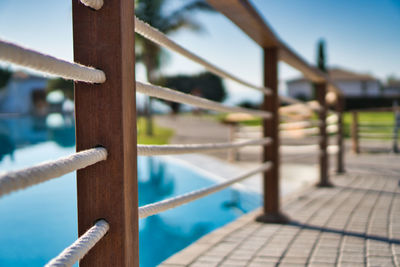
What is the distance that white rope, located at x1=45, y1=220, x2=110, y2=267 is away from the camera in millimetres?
599

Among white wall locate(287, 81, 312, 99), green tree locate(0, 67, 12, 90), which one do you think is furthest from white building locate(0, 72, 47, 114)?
white wall locate(287, 81, 312, 99)

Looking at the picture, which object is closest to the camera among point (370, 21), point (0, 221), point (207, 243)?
point (207, 243)

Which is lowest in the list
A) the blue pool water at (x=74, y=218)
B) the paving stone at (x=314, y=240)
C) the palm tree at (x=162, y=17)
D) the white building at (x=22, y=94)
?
the blue pool water at (x=74, y=218)

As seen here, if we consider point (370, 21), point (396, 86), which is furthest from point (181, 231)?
point (396, 86)

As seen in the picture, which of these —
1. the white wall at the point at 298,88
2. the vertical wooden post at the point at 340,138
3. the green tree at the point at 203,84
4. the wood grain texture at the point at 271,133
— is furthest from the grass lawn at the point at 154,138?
the white wall at the point at 298,88

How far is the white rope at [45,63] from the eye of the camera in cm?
47

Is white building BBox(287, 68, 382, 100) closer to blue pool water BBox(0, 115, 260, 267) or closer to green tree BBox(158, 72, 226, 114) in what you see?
green tree BBox(158, 72, 226, 114)

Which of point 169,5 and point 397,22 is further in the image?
point 397,22

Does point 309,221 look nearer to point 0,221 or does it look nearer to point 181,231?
point 181,231

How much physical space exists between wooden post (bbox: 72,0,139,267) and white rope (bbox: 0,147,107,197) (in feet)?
0.13

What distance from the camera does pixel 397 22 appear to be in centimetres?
4009

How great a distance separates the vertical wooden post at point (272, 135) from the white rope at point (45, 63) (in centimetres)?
189

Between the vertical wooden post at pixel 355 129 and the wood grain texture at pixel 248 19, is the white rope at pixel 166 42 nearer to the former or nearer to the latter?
the wood grain texture at pixel 248 19

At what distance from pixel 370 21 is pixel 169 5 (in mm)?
31526
